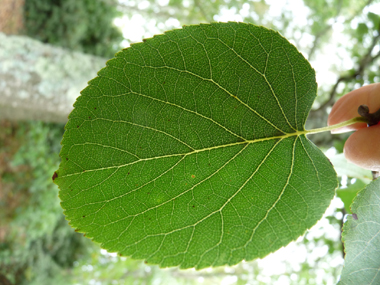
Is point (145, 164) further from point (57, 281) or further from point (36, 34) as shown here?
point (36, 34)

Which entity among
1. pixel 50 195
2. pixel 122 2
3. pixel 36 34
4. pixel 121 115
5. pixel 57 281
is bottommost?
pixel 57 281

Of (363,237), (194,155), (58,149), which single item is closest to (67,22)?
(58,149)

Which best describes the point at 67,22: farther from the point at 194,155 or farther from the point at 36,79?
the point at 194,155

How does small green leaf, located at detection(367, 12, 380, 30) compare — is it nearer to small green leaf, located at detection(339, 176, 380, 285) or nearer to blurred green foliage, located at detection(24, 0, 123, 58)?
small green leaf, located at detection(339, 176, 380, 285)

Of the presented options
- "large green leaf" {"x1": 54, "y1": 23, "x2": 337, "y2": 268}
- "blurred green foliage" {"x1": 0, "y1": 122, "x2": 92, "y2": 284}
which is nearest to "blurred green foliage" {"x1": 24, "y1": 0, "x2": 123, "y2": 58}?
"blurred green foliage" {"x1": 0, "y1": 122, "x2": 92, "y2": 284}

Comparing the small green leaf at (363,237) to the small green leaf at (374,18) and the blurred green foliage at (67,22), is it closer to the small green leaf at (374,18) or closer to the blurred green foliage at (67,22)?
the small green leaf at (374,18)

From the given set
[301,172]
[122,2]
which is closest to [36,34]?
[122,2]
